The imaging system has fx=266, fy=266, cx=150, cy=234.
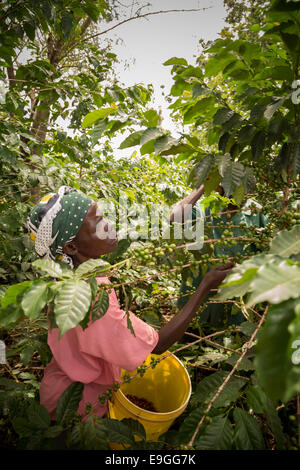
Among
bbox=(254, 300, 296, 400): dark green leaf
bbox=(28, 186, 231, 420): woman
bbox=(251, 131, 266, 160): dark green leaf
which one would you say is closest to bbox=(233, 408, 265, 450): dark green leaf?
bbox=(28, 186, 231, 420): woman

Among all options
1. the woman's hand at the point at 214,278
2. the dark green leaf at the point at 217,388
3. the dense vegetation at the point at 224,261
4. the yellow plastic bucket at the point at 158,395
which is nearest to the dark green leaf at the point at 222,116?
the dense vegetation at the point at 224,261

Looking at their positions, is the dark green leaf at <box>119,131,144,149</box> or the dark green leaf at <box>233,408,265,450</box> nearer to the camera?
the dark green leaf at <box>233,408,265,450</box>

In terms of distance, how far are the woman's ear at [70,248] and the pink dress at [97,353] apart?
223 millimetres

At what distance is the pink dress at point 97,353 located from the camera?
1.29 metres

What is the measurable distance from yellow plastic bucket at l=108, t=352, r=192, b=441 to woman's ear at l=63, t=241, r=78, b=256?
774 millimetres

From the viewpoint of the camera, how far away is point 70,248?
154 cm

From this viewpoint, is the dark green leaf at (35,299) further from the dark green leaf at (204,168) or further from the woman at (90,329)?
the dark green leaf at (204,168)

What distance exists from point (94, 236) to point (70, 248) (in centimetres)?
15

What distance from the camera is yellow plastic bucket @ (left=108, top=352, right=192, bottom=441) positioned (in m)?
1.31

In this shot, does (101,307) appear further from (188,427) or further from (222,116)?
(222,116)

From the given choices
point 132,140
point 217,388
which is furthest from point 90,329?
point 132,140

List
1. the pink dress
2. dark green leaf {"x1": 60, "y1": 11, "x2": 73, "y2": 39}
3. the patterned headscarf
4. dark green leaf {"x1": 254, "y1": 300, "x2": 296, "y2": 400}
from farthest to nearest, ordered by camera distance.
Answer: dark green leaf {"x1": 60, "y1": 11, "x2": 73, "y2": 39} → the patterned headscarf → the pink dress → dark green leaf {"x1": 254, "y1": 300, "x2": 296, "y2": 400}

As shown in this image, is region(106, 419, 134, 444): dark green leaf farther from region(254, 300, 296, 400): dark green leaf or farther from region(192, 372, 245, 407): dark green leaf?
region(254, 300, 296, 400): dark green leaf

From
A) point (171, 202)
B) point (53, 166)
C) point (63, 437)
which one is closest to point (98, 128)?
point (53, 166)
